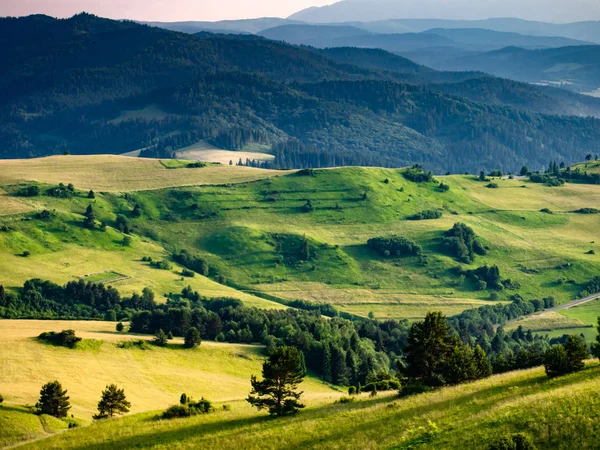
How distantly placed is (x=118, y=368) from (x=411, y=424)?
7425cm

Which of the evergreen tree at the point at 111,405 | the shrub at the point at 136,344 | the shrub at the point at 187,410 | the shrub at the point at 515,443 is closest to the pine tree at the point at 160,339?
the shrub at the point at 136,344

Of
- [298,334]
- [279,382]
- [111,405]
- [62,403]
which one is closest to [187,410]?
[279,382]

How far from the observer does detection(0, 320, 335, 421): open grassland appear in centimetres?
10925

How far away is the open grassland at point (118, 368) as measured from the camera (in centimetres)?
10925

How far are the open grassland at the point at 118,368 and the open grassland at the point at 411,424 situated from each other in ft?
74.6

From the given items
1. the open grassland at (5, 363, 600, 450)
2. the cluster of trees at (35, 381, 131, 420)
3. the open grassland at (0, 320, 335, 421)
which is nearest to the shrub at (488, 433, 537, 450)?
the open grassland at (5, 363, 600, 450)

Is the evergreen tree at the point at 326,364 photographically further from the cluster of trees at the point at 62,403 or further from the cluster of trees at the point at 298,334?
the cluster of trees at the point at 62,403

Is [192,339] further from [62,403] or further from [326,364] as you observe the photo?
[62,403]

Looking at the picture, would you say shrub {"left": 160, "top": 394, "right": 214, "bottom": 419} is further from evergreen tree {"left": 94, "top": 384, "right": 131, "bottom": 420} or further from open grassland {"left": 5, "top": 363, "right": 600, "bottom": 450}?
evergreen tree {"left": 94, "top": 384, "right": 131, "bottom": 420}

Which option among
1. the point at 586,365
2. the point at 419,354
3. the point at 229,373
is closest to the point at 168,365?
the point at 229,373

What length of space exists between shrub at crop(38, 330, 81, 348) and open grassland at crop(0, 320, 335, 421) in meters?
1.20

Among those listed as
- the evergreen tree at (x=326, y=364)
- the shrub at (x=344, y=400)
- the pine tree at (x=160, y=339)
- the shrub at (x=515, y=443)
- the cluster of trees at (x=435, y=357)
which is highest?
the shrub at (x=515, y=443)

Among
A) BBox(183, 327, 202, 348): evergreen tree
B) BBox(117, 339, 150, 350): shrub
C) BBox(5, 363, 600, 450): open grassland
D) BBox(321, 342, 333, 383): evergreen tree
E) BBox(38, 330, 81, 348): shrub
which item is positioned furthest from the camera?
BBox(321, 342, 333, 383): evergreen tree

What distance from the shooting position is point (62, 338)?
135m
